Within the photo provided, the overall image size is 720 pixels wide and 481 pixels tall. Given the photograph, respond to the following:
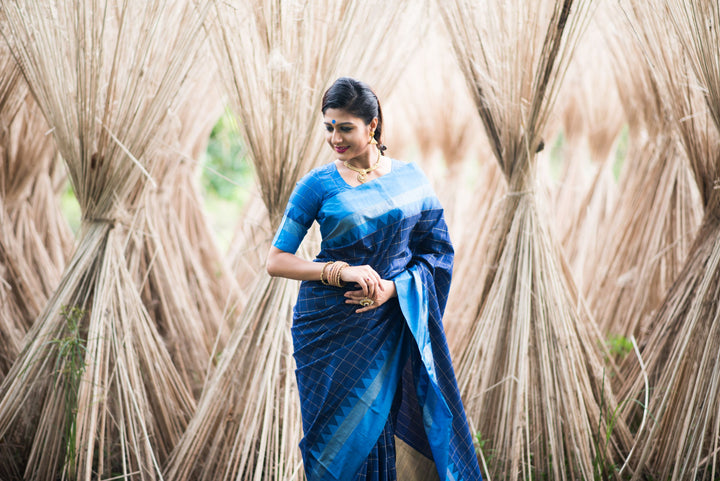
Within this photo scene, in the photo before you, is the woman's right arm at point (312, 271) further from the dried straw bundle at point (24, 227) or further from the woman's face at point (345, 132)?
the dried straw bundle at point (24, 227)

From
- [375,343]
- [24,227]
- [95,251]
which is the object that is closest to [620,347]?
[375,343]

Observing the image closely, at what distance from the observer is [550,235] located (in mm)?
2605

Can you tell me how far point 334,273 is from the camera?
1.77 metres

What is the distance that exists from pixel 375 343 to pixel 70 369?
1107 mm

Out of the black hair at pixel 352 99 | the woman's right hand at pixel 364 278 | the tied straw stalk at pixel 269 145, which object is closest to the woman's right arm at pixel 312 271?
the woman's right hand at pixel 364 278

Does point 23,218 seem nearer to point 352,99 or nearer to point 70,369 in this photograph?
point 70,369

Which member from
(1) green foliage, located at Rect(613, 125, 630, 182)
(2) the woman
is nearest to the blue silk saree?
(2) the woman

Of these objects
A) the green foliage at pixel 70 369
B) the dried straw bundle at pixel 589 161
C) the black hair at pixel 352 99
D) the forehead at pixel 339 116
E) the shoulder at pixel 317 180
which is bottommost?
the green foliage at pixel 70 369

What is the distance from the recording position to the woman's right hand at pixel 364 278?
175 cm

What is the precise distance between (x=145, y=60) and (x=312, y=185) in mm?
924

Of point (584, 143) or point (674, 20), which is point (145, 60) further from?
point (584, 143)

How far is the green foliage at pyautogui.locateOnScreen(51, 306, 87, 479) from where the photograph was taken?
2.21 meters

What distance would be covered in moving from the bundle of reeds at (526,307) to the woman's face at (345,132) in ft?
2.61

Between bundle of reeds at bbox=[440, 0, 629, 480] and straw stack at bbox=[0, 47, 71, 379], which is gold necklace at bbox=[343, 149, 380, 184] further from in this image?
straw stack at bbox=[0, 47, 71, 379]
